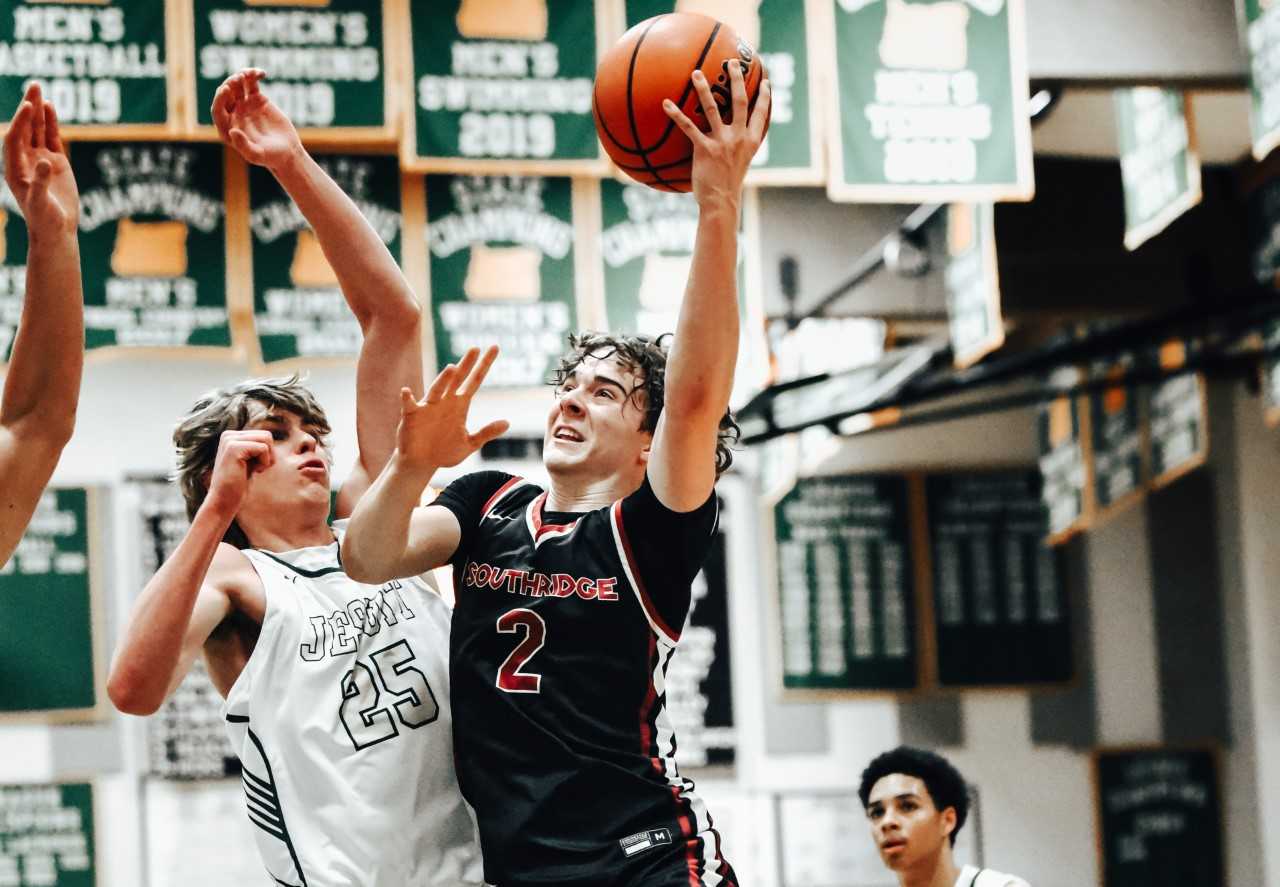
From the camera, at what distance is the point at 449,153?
24.1 ft

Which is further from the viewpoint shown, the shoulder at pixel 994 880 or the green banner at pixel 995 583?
the green banner at pixel 995 583

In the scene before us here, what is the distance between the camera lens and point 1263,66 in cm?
719

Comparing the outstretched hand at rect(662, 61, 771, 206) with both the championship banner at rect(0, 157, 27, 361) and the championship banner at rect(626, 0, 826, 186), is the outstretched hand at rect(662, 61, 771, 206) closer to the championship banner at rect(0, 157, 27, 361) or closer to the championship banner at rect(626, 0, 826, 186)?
the championship banner at rect(626, 0, 826, 186)

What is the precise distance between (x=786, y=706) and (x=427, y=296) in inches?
165

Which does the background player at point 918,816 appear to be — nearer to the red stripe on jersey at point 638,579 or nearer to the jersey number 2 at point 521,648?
the red stripe on jersey at point 638,579

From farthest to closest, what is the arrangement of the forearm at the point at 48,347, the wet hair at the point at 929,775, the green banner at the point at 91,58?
the green banner at the point at 91,58, the wet hair at the point at 929,775, the forearm at the point at 48,347

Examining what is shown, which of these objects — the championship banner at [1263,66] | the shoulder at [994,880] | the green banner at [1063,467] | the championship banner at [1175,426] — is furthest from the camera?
the green banner at [1063,467]

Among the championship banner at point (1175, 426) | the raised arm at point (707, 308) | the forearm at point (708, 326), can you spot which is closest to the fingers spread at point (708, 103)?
the raised arm at point (707, 308)

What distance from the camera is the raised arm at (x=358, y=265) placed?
3.96 metres

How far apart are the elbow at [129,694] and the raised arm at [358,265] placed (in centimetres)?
72

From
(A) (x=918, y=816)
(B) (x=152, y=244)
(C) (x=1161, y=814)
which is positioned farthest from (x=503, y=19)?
(C) (x=1161, y=814)

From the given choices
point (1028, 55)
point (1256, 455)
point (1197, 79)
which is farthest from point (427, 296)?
point (1256, 455)

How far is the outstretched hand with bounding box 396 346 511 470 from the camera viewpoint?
3312 millimetres

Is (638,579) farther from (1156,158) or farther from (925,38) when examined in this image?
(1156,158)
